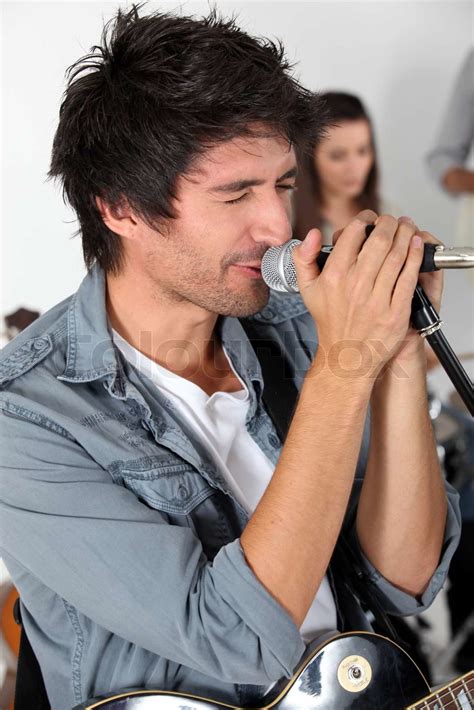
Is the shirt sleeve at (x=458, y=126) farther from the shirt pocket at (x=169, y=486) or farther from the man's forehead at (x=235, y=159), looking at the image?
the shirt pocket at (x=169, y=486)

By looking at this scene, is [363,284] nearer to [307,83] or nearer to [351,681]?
[351,681]

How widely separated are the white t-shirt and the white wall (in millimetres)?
740

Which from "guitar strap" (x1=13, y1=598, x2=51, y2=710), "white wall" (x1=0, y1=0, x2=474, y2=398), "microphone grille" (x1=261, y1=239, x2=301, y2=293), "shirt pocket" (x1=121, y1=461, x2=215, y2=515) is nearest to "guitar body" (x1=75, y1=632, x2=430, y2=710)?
"guitar strap" (x1=13, y1=598, x2=51, y2=710)

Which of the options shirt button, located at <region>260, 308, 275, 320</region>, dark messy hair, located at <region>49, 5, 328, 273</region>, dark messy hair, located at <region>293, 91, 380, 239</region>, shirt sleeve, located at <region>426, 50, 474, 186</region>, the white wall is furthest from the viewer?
shirt sleeve, located at <region>426, 50, 474, 186</region>

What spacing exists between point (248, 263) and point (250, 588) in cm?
46

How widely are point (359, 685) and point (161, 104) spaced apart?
827 millimetres

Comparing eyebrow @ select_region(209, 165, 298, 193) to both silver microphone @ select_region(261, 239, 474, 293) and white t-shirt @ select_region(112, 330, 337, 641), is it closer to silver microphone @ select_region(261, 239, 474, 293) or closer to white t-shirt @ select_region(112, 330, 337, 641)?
silver microphone @ select_region(261, 239, 474, 293)

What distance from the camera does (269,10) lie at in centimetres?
276

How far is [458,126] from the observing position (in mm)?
3143

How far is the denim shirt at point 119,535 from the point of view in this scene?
37.2 inches

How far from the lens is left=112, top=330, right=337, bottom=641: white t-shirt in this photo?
118 cm

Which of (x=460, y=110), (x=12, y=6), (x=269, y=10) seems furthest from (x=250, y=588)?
(x=460, y=110)

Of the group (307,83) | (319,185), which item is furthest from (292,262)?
(307,83)

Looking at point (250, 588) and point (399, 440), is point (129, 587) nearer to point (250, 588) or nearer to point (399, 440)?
point (250, 588)
